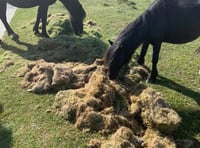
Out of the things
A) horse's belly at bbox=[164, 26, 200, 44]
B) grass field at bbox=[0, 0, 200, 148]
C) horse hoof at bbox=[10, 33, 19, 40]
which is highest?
horse's belly at bbox=[164, 26, 200, 44]

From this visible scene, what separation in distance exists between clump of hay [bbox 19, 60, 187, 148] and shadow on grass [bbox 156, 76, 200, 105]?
0.93m

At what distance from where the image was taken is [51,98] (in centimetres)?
677

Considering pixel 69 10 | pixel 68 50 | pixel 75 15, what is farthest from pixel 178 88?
pixel 69 10

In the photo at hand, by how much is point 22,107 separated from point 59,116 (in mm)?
903

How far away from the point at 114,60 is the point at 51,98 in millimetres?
1370

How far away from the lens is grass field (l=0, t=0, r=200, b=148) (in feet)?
18.9

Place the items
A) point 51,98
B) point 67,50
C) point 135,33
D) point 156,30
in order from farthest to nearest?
1. point 67,50
2. point 156,30
3. point 135,33
4. point 51,98

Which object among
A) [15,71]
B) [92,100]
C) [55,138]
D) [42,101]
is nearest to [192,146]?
[92,100]

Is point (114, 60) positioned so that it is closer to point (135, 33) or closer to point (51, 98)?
point (135, 33)

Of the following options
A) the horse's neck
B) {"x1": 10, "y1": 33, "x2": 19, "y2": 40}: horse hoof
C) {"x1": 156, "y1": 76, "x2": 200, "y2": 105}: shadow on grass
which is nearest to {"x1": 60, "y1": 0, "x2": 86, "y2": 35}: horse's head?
{"x1": 10, "y1": 33, "x2": 19, "y2": 40}: horse hoof

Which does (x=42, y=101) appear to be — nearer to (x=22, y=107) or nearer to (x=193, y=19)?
(x=22, y=107)

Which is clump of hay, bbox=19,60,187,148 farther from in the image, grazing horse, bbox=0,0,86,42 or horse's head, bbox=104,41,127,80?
grazing horse, bbox=0,0,86,42

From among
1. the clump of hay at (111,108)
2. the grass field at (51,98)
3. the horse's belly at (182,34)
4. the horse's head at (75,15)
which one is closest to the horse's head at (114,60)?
the clump of hay at (111,108)

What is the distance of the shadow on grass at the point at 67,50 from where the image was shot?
835cm
